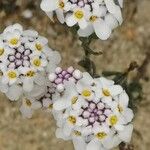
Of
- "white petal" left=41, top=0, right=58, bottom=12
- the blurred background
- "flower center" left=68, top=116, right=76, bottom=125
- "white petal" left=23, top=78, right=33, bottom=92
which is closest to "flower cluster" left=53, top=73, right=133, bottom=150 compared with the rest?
"flower center" left=68, top=116, right=76, bottom=125

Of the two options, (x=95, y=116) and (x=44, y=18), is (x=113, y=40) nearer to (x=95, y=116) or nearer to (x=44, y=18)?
(x=44, y=18)

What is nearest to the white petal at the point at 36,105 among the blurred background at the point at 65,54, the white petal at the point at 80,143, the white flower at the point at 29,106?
the white flower at the point at 29,106

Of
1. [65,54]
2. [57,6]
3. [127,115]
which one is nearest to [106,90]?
[127,115]

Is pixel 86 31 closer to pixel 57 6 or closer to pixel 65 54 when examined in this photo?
pixel 57 6

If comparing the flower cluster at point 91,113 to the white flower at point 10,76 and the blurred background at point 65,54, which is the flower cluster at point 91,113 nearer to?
the white flower at point 10,76

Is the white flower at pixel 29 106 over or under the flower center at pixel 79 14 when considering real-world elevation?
under

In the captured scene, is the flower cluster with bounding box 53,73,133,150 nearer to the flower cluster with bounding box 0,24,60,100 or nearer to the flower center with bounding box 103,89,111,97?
the flower center with bounding box 103,89,111,97
